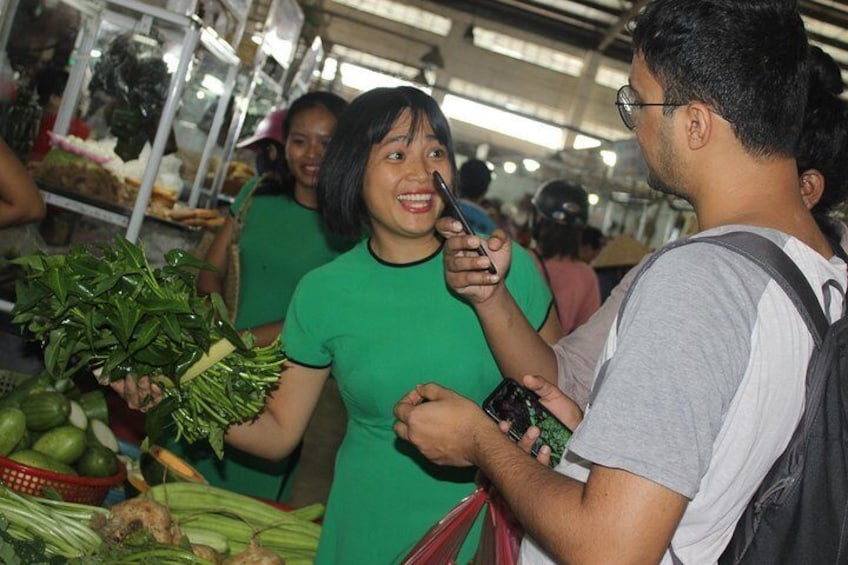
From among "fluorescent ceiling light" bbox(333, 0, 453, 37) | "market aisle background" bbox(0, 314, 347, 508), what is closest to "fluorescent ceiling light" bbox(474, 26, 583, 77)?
"fluorescent ceiling light" bbox(333, 0, 453, 37)

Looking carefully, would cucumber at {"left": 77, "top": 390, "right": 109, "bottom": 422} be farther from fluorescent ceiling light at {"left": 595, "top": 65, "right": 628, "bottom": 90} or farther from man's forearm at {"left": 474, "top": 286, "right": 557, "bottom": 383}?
fluorescent ceiling light at {"left": 595, "top": 65, "right": 628, "bottom": 90}

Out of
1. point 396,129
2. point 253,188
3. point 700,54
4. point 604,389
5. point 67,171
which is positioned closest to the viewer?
point 604,389

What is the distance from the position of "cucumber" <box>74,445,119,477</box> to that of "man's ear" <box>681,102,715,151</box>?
2050 millimetres

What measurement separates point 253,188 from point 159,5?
3.95ft

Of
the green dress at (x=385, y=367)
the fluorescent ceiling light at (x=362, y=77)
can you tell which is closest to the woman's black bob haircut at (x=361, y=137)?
the green dress at (x=385, y=367)

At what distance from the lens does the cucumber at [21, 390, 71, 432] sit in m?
3.03

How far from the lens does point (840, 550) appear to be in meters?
1.46

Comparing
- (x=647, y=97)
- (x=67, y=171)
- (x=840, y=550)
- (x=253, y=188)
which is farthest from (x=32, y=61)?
(x=840, y=550)

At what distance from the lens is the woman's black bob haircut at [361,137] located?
2828mm

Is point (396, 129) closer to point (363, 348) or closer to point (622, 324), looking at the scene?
point (363, 348)

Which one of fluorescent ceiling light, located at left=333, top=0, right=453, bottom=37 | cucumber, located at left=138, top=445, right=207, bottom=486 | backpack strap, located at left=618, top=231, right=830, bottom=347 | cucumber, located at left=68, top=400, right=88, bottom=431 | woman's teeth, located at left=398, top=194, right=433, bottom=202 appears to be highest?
fluorescent ceiling light, located at left=333, top=0, right=453, bottom=37

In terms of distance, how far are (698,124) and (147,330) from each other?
1355 mm

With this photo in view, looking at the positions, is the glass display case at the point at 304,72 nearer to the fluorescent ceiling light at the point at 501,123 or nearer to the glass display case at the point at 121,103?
the glass display case at the point at 121,103

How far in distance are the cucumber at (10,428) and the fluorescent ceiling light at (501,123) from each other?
57.3 feet
